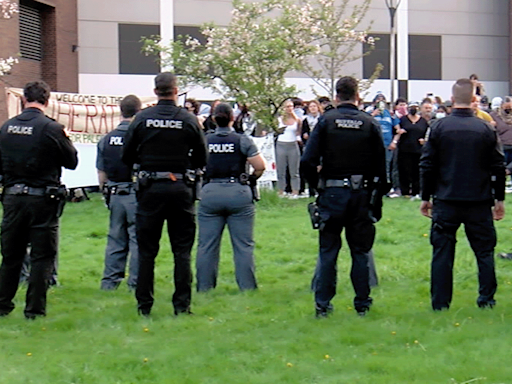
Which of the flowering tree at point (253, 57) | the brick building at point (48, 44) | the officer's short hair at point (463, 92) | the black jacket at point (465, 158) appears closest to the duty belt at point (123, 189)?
the black jacket at point (465, 158)

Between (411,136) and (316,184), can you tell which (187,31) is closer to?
(411,136)

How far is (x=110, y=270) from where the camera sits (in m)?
10.4

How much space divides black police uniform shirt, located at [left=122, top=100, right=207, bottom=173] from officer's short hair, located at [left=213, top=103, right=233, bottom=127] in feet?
4.71

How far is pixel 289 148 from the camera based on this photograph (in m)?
19.1

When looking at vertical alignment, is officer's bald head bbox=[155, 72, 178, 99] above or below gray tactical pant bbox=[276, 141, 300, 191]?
above

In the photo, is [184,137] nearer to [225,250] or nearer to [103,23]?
[225,250]

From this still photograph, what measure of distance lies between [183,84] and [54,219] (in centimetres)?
1368

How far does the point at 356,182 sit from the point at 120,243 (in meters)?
3.37

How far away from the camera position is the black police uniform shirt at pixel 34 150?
8.45m

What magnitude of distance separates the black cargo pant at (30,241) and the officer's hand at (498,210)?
399cm

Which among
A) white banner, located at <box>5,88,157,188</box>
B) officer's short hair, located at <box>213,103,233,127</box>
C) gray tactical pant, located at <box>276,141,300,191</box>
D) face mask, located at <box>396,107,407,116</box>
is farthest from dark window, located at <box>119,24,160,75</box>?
officer's short hair, located at <box>213,103,233,127</box>

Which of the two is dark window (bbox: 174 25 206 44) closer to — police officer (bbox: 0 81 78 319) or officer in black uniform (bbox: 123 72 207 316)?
police officer (bbox: 0 81 78 319)

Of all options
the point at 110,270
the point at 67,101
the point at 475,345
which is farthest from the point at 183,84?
the point at 475,345

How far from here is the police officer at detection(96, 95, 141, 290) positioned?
33.2 ft
